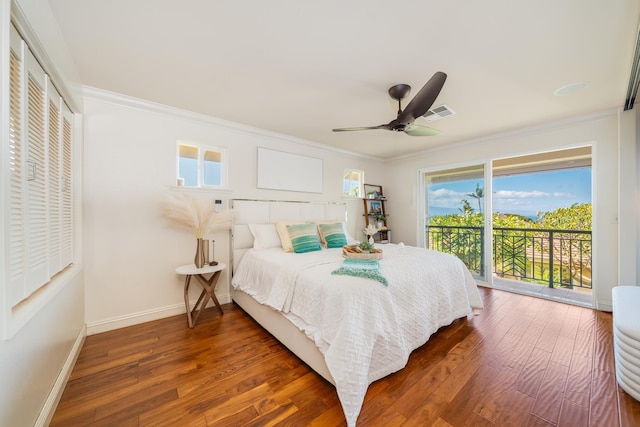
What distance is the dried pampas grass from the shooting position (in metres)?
2.62

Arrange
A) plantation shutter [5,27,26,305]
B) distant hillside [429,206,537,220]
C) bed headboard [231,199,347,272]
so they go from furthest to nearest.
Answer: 1. distant hillside [429,206,537,220]
2. bed headboard [231,199,347,272]
3. plantation shutter [5,27,26,305]

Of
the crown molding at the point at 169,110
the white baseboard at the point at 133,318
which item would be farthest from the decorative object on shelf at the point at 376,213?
the white baseboard at the point at 133,318

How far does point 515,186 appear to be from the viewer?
499 cm

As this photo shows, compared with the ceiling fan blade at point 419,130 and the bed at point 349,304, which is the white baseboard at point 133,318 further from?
the ceiling fan blade at point 419,130

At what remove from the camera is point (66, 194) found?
1940mm

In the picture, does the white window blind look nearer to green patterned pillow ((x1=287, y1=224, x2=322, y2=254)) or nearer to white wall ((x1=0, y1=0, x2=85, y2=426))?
white wall ((x1=0, y1=0, x2=85, y2=426))

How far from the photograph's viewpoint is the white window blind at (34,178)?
109 cm

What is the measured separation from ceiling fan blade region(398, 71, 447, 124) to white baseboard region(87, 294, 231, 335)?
3213 millimetres

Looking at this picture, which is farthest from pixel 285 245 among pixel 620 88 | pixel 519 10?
pixel 620 88

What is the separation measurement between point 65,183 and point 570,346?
14.9ft

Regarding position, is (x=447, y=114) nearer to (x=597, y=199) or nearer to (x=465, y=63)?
(x=465, y=63)

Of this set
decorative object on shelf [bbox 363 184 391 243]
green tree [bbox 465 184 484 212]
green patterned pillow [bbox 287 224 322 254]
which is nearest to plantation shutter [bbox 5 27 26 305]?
green patterned pillow [bbox 287 224 322 254]

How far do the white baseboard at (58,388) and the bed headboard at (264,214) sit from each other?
4.95 feet

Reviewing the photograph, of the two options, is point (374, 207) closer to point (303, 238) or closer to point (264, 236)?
point (303, 238)
